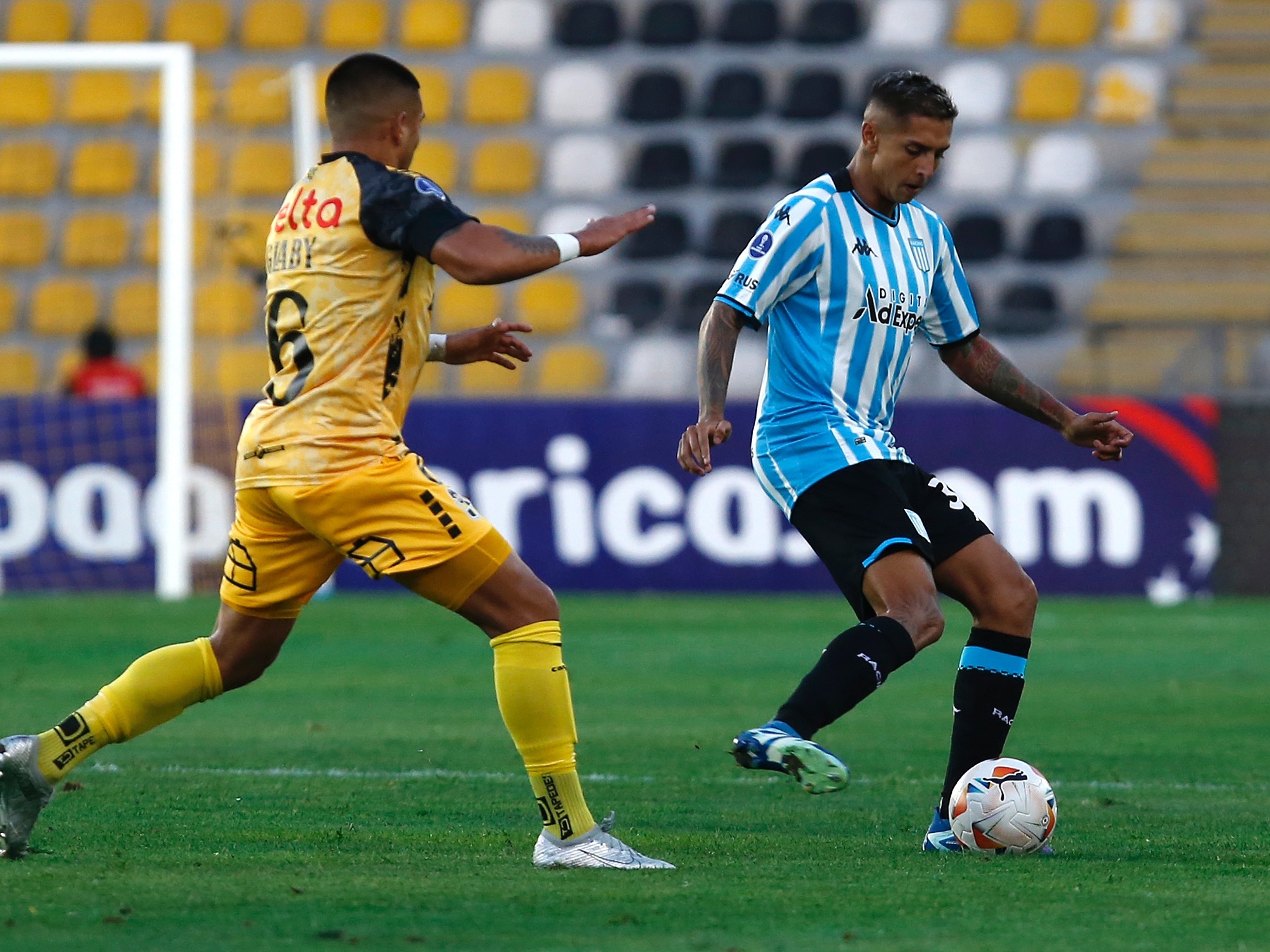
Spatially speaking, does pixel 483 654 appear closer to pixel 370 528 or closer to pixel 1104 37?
pixel 370 528

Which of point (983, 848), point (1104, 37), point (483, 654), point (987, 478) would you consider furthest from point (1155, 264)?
point (983, 848)

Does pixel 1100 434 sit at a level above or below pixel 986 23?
below

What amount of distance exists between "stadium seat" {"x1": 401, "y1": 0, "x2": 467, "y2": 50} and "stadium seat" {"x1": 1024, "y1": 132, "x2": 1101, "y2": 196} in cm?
583

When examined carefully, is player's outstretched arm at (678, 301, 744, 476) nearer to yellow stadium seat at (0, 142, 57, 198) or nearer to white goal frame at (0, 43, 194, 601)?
white goal frame at (0, 43, 194, 601)

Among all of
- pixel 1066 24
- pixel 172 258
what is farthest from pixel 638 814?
pixel 1066 24

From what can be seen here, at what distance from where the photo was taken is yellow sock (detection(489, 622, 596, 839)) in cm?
486

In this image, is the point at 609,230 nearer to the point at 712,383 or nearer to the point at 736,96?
the point at 712,383

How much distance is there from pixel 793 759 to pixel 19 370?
15.2m

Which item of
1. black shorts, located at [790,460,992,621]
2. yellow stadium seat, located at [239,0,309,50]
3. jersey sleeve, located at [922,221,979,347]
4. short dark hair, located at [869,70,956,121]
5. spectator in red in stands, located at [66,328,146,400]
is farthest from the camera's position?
yellow stadium seat, located at [239,0,309,50]

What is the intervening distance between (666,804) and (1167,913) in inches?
81.6

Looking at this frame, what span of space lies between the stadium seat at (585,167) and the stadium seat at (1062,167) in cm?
388

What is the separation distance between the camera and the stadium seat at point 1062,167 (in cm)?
1944

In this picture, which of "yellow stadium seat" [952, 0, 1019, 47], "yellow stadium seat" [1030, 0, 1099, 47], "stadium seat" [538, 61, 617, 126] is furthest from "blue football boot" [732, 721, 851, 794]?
"yellow stadium seat" [1030, 0, 1099, 47]

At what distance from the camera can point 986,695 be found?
5539 mm
